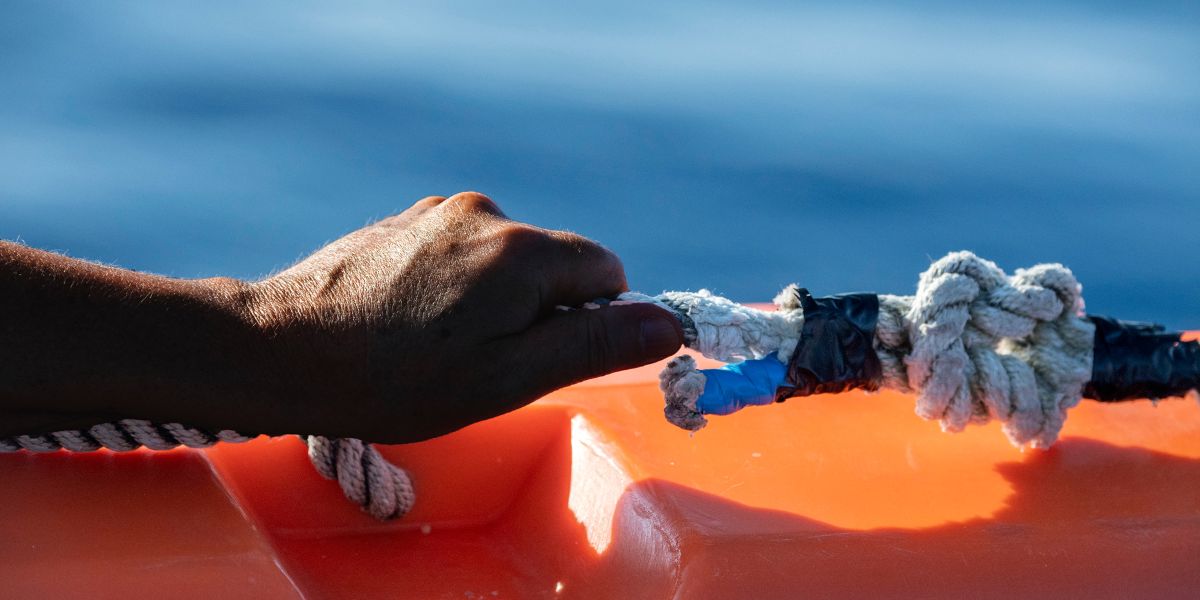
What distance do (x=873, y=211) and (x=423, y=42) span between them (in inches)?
60.5

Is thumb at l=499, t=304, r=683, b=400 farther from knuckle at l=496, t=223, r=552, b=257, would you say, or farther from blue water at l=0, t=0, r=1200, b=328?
blue water at l=0, t=0, r=1200, b=328

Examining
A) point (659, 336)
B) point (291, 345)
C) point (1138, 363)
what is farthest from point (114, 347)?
point (1138, 363)

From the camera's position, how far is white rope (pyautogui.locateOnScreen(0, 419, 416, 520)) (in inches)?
54.9

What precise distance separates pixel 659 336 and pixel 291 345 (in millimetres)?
431

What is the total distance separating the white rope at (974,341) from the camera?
1618 millimetres

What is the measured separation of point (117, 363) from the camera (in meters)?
1.30

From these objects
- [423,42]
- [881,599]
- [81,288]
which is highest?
[423,42]

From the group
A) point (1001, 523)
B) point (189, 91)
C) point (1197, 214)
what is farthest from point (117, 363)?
point (1197, 214)

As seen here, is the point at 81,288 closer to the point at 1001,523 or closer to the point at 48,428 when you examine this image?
the point at 48,428

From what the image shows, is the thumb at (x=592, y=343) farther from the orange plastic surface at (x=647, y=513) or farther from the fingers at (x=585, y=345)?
the orange plastic surface at (x=647, y=513)

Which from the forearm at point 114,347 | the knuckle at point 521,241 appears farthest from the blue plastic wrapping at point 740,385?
the forearm at point 114,347

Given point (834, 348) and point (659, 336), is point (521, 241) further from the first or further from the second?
point (834, 348)

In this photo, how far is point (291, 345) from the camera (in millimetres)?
1327

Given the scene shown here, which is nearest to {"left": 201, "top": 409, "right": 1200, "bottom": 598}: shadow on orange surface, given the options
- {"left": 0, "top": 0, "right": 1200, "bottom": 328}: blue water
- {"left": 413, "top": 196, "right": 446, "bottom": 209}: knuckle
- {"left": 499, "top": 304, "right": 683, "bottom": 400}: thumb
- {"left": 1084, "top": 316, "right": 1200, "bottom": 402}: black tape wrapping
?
{"left": 1084, "top": 316, "right": 1200, "bottom": 402}: black tape wrapping
